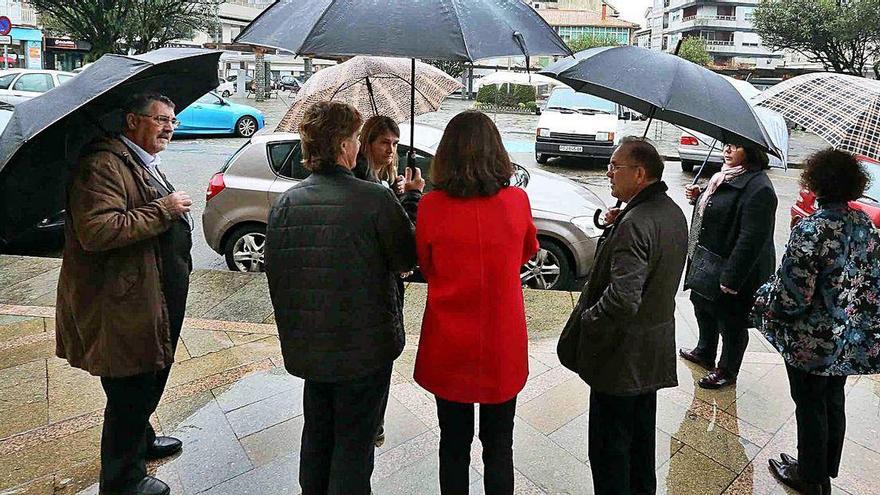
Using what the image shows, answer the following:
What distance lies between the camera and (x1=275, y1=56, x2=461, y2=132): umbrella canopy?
3959 mm

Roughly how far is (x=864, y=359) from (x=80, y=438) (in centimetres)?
366

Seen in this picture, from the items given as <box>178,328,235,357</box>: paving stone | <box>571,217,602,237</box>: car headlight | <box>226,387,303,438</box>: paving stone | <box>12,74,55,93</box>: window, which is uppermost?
<box>12,74,55,93</box>: window

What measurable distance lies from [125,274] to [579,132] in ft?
42.3

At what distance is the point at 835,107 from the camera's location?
105 inches

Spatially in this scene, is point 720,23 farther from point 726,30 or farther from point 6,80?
point 6,80

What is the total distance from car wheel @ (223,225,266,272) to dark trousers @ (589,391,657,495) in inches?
172

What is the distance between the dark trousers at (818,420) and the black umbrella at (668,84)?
0.99 meters

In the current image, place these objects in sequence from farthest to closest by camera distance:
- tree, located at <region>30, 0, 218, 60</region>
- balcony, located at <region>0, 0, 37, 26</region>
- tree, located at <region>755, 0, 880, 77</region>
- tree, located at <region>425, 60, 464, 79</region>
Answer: tree, located at <region>755, 0, 880, 77</region>
balcony, located at <region>0, 0, 37, 26</region>
tree, located at <region>30, 0, 218, 60</region>
tree, located at <region>425, 60, 464, 79</region>

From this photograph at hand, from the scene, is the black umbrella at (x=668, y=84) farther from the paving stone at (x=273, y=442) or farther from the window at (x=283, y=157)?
the window at (x=283, y=157)

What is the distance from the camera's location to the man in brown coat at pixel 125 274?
8.05 feet

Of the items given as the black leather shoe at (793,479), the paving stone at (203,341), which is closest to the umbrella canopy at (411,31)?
the black leather shoe at (793,479)

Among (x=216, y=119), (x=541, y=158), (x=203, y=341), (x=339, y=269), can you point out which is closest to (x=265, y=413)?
(x=203, y=341)

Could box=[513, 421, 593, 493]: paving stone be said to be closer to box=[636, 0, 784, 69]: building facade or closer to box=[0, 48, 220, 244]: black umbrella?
box=[0, 48, 220, 244]: black umbrella

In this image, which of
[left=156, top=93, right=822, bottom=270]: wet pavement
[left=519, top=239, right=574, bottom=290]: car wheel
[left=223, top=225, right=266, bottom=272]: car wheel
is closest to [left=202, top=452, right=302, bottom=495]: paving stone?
[left=519, top=239, right=574, bottom=290]: car wheel
